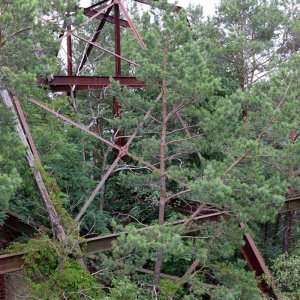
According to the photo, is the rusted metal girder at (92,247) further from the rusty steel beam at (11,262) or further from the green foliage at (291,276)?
the green foliage at (291,276)

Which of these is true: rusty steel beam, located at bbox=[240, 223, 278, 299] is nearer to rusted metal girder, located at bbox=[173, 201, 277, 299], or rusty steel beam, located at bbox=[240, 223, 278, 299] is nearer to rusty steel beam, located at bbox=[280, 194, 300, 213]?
rusted metal girder, located at bbox=[173, 201, 277, 299]

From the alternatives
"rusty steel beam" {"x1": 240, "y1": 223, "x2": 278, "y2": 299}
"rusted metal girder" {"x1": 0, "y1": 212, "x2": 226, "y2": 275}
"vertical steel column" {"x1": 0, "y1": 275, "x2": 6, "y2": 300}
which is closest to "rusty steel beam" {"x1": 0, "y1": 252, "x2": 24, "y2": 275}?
"rusted metal girder" {"x1": 0, "y1": 212, "x2": 226, "y2": 275}

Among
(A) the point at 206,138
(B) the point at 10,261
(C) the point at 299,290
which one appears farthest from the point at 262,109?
(B) the point at 10,261

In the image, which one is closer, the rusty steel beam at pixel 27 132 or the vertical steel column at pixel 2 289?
the rusty steel beam at pixel 27 132

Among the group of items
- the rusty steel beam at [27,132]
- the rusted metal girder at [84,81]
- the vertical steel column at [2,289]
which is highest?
the rusted metal girder at [84,81]

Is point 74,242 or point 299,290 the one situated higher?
point 74,242

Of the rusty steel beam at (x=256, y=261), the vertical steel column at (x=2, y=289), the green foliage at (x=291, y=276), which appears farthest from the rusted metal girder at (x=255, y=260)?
the vertical steel column at (x=2, y=289)

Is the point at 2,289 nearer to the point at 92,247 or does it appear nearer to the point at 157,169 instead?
the point at 92,247

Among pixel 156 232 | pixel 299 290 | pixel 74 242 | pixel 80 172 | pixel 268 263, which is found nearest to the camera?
pixel 156 232

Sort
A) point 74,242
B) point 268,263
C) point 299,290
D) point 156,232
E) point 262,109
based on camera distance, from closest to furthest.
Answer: point 156,232
point 74,242
point 262,109
point 299,290
point 268,263

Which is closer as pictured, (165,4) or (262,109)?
(165,4)

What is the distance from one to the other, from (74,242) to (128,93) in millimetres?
3280

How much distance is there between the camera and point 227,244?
8461 millimetres

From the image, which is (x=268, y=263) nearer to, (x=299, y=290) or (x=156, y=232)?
(x=299, y=290)
